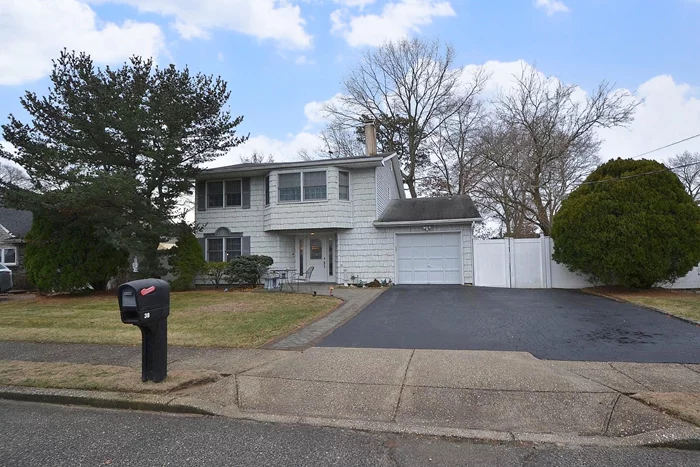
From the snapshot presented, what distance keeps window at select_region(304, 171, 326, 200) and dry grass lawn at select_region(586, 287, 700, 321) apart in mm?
9908

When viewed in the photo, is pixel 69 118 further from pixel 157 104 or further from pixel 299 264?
pixel 299 264

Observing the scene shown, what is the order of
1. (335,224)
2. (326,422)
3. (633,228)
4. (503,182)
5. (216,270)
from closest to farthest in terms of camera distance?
(326,422) → (633,228) → (335,224) → (216,270) → (503,182)

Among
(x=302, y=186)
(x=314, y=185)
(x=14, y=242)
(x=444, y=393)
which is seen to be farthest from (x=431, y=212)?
(x=14, y=242)

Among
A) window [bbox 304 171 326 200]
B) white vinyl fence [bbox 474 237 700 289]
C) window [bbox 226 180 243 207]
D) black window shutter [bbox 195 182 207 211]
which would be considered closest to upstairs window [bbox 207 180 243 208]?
window [bbox 226 180 243 207]

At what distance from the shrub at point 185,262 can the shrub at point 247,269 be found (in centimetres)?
143

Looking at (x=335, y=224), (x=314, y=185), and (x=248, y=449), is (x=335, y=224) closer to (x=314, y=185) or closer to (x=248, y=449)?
(x=314, y=185)

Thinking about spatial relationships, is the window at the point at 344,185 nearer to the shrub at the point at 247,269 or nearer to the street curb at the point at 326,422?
the shrub at the point at 247,269

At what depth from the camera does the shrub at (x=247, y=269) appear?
15.4 metres

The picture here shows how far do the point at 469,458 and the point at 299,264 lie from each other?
1468 cm

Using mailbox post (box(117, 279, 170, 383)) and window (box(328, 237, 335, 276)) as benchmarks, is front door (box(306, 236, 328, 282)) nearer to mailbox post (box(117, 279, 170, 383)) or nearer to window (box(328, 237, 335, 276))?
window (box(328, 237, 335, 276))

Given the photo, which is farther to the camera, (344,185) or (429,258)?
(344,185)

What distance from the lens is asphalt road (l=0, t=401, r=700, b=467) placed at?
326 cm

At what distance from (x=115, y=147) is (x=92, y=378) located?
40.2ft

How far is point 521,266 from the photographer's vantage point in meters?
15.0
